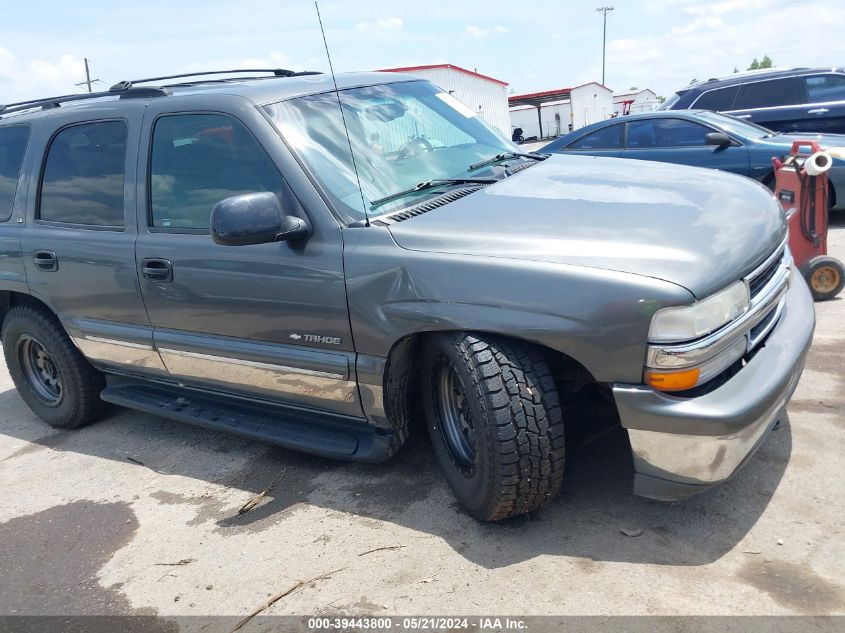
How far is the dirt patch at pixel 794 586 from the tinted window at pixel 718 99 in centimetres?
864

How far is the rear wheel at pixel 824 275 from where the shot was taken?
514 cm

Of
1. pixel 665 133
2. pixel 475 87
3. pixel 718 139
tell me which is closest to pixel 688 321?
pixel 718 139

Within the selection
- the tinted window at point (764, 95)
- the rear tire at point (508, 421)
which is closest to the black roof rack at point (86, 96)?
the rear tire at point (508, 421)

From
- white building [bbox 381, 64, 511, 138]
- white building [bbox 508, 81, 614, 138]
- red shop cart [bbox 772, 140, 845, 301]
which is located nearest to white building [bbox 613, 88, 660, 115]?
white building [bbox 508, 81, 614, 138]

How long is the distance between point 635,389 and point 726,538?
0.74 metres

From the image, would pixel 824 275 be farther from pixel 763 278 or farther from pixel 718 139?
pixel 763 278

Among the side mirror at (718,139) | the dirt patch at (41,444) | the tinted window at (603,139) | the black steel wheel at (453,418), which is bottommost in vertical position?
the dirt patch at (41,444)

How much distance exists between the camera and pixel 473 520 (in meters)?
2.96

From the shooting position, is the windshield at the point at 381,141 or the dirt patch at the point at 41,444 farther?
the dirt patch at the point at 41,444

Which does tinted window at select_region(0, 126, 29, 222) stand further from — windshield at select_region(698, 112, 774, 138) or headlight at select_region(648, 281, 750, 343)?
windshield at select_region(698, 112, 774, 138)

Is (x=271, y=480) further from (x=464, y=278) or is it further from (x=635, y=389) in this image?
(x=635, y=389)

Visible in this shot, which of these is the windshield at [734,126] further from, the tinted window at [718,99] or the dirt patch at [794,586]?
the dirt patch at [794,586]

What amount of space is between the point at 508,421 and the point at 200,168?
6.41 ft

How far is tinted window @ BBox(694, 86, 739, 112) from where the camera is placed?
31.9ft
